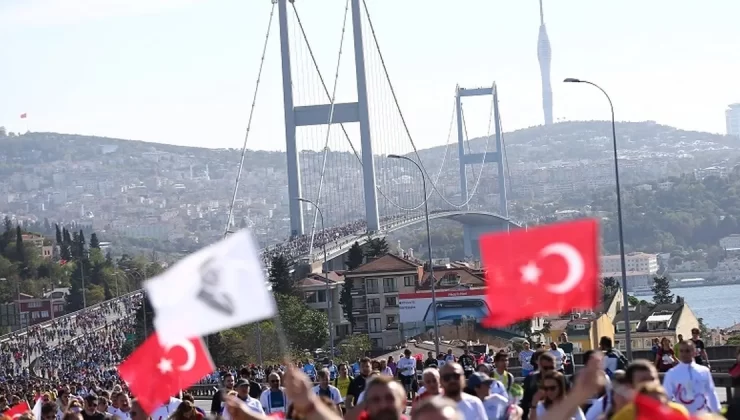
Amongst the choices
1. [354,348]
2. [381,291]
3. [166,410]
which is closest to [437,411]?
[166,410]

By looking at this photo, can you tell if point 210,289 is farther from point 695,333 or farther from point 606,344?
point 695,333

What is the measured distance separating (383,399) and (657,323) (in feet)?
216

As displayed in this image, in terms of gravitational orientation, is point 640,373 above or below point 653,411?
below

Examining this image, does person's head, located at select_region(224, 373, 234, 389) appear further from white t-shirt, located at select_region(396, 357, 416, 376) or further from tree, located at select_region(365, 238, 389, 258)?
tree, located at select_region(365, 238, 389, 258)

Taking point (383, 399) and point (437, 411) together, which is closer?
point (437, 411)

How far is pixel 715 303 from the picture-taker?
498 ft

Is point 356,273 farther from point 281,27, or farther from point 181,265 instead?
point 181,265

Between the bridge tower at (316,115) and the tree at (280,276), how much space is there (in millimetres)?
10639

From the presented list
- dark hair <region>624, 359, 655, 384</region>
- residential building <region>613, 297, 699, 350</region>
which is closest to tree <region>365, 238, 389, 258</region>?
residential building <region>613, 297, 699, 350</region>

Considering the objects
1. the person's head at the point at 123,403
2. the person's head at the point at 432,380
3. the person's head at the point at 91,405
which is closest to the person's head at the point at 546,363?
the person's head at the point at 432,380

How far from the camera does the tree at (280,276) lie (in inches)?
3066

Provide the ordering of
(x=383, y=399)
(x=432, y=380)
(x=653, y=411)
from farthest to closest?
(x=432, y=380) → (x=383, y=399) → (x=653, y=411)

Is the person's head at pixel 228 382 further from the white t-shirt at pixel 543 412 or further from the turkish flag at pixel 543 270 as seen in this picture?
the turkish flag at pixel 543 270

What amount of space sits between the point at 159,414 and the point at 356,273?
6773 centimetres
